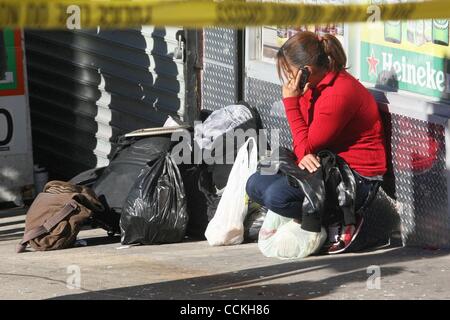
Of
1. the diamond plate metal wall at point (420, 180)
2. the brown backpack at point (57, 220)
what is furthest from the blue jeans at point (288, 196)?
the brown backpack at point (57, 220)

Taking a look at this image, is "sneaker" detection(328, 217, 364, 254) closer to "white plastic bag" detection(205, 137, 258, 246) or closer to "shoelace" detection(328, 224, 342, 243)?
"shoelace" detection(328, 224, 342, 243)

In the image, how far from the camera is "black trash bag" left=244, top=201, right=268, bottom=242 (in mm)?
7191

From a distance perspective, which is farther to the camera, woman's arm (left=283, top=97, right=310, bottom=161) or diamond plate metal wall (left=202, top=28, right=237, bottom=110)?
diamond plate metal wall (left=202, top=28, right=237, bottom=110)

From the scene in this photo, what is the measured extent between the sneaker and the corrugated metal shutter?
2314 mm

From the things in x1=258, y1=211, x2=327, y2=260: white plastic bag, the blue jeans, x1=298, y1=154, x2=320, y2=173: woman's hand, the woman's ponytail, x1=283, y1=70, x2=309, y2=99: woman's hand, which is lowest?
x1=258, y1=211, x2=327, y2=260: white plastic bag

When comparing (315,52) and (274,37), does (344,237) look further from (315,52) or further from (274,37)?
(274,37)

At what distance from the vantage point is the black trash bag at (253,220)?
7.19m

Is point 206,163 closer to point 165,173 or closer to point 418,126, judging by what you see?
point 165,173

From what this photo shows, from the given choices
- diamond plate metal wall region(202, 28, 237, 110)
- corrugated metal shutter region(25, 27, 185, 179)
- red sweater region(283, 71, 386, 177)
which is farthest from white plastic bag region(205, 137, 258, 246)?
corrugated metal shutter region(25, 27, 185, 179)

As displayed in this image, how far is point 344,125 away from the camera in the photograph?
259 inches

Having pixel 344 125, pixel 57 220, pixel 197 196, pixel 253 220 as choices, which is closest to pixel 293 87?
pixel 344 125

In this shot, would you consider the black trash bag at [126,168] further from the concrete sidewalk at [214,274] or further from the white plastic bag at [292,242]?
the white plastic bag at [292,242]

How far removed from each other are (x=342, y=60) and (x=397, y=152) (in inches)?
24.3
